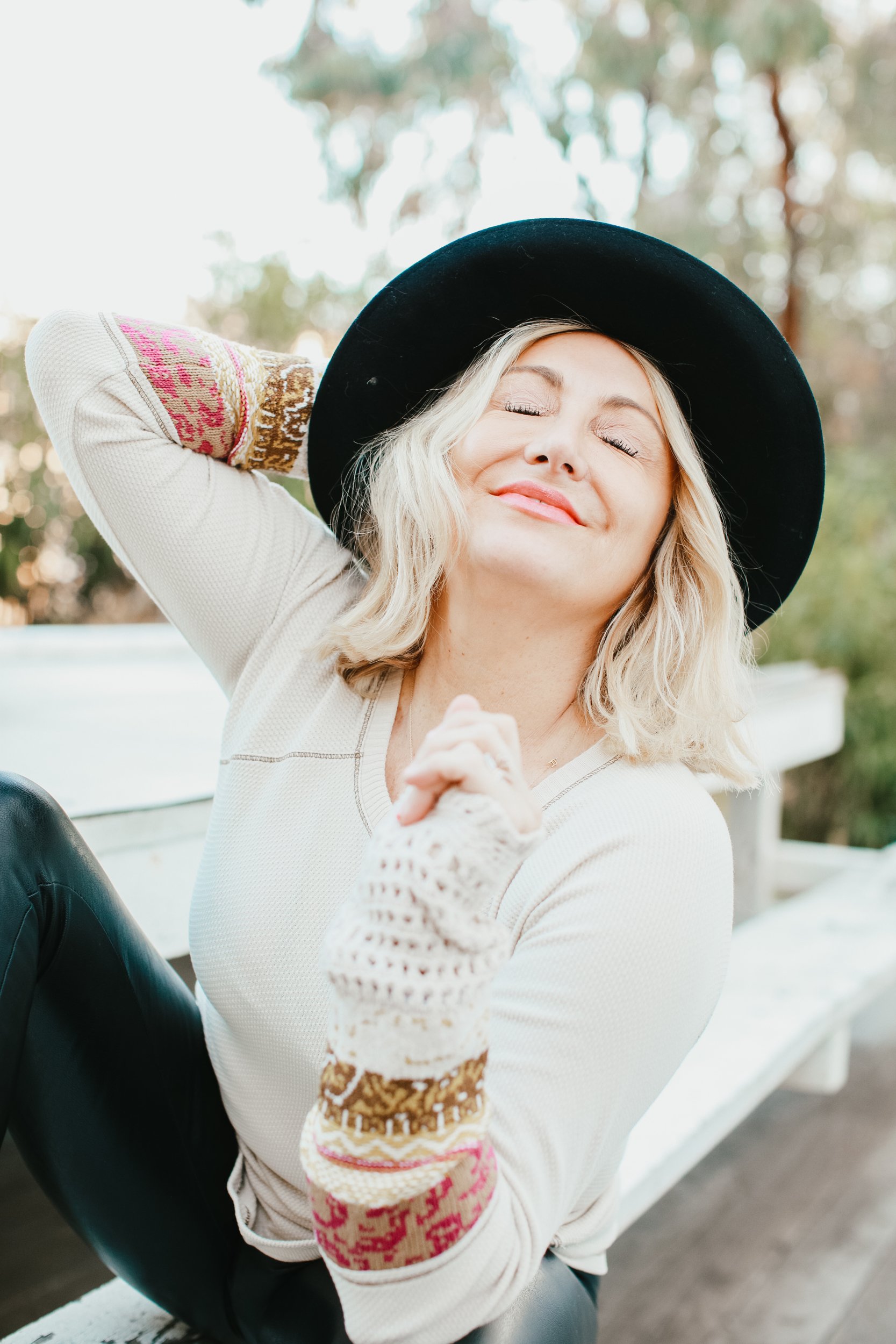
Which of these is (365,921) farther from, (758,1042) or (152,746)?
(152,746)

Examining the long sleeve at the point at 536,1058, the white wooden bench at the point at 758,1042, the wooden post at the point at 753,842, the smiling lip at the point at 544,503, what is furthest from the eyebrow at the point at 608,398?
the wooden post at the point at 753,842

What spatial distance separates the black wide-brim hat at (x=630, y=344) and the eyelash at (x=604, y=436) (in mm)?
140

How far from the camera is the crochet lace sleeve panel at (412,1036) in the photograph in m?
0.74

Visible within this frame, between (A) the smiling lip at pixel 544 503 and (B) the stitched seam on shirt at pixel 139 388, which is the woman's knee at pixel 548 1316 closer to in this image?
(A) the smiling lip at pixel 544 503

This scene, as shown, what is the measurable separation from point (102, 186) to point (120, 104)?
0.79 m

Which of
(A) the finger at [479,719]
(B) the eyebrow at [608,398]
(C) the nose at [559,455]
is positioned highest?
(B) the eyebrow at [608,398]

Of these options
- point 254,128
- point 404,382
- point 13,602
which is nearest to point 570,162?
point 254,128

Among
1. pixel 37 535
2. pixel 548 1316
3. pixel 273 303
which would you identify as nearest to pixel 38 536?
pixel 37 535

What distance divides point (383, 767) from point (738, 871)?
3084 millimetres

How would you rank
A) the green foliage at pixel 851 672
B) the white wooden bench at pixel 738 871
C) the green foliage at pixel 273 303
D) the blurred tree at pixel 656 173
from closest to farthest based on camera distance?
the white wooden bench at pixel 738 871 → the green foliage at pixel 851 672 → the blurred tree at pixel 656 173 → the green foliage at pixel 273 303

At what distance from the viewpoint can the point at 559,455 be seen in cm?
116

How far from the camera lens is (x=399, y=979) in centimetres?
73

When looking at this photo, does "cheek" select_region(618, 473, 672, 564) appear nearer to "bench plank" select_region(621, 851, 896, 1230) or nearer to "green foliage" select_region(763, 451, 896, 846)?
"bench plank" select_region(621, 851, 896, 1230)

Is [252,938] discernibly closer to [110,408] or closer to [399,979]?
[399,979]
